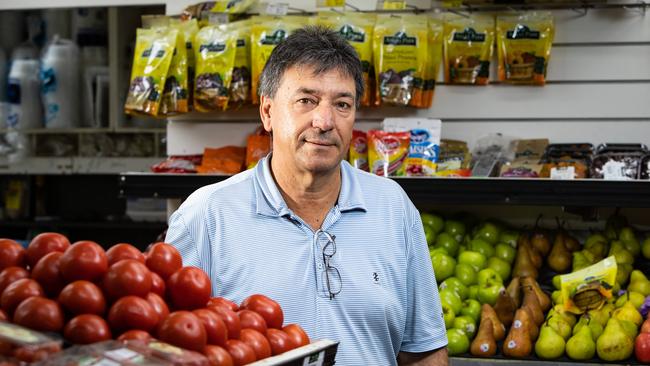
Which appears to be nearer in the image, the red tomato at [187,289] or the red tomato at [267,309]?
the red tomato at [187,289]

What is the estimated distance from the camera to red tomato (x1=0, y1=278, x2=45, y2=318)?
64.7 inches

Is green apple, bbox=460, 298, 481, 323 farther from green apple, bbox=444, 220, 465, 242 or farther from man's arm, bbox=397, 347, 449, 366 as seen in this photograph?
man's arm, bbox=397, 347, 449, 366

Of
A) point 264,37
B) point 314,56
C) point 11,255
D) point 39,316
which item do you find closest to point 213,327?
point 39,316

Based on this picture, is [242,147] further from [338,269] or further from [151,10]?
[151,10]

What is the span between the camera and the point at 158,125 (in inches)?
271

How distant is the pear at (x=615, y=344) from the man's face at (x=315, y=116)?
1.78 meters

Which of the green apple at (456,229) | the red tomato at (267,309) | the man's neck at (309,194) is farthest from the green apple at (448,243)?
the red tomato at (267,309)

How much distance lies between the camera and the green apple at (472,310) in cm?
398

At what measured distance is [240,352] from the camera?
1.70 meters

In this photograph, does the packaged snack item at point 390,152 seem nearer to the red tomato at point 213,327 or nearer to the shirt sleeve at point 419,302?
the shirt sleeve at point 419,302

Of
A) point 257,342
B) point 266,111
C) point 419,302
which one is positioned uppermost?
point 266,111

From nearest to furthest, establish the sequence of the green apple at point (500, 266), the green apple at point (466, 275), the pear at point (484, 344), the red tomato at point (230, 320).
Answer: the red tomato at point (230, 320) → the pear at point (484, 344) → the green apple at point (466, 275) → the green apple at point (500, 266)

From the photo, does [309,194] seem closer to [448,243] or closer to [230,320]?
[230,320]

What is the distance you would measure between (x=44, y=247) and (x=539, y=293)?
2689mm
